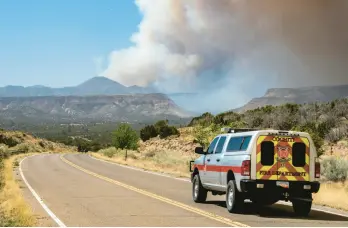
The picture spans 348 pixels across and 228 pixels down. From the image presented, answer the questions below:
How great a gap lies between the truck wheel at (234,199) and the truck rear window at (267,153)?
1.04 m

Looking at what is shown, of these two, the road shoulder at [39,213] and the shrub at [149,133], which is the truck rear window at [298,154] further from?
the shrub at [149,133]

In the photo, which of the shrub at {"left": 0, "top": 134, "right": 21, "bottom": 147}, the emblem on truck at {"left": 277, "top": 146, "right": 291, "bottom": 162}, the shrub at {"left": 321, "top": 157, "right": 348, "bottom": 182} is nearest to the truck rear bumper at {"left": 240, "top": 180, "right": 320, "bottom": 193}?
the emblem on truck at {"left": 277, "top": 146, "right": 291, "bottom": 162}

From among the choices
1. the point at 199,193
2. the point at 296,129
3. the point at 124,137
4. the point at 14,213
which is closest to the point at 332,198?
the point at 199,193

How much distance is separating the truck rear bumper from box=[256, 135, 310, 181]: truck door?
0.11 m

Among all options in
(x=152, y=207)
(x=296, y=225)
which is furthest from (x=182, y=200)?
(x=296, y=225)

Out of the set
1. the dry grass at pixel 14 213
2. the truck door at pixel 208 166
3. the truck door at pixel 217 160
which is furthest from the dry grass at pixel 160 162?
the dry grass at pixel 14 213

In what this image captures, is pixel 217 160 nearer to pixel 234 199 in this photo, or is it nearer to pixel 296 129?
pixel 234 199

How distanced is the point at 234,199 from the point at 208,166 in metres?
2.77

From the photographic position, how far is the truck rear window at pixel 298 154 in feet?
52.2

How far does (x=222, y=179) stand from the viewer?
17.1 metres

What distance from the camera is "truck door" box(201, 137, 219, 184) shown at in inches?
718

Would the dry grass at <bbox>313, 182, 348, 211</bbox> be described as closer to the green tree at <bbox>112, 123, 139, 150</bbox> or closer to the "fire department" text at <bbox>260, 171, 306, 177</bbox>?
the "fire department" text at <bbox>260, 171, 306, 177</bbox>

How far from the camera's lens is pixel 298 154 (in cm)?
1595

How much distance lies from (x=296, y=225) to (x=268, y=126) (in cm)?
5605
